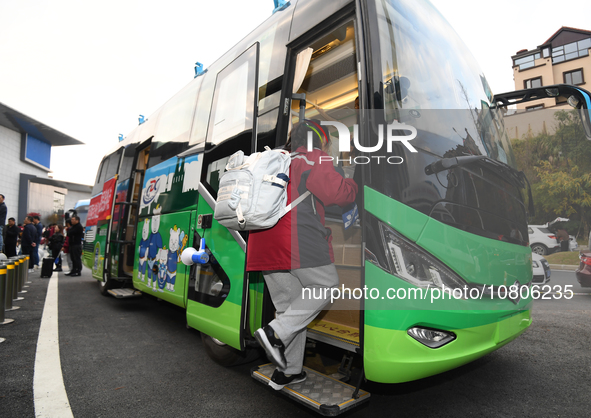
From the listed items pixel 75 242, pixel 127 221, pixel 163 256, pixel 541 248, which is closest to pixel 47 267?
pixel 75 242

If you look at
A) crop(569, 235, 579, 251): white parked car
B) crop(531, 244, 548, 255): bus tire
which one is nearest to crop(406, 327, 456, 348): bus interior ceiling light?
crop(531, 244, 548, 255): bus tire

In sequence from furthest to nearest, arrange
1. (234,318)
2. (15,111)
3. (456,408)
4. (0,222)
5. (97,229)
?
1. (15,111)
2. (0,222)
3. (97,229)
4. (234,318)
5. (456,408)

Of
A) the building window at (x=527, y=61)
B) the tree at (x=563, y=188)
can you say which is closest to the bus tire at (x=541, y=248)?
the tree at (x=563, y=188)

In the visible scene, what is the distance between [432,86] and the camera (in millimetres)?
2740

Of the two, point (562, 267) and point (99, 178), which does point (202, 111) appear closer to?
point (99, 178)

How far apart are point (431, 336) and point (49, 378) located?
327 cm

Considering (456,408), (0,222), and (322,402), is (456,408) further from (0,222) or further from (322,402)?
(0,222)

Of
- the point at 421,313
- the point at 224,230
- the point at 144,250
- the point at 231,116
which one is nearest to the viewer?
the point at 421,313

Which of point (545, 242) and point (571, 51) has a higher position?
point (571, 51)

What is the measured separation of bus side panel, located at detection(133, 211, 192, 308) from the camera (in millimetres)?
4188

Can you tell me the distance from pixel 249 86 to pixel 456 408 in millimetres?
3072

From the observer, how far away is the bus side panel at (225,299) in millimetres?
3062

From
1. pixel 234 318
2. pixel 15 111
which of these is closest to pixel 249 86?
pixel 234 318

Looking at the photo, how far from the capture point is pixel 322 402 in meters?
2.35
